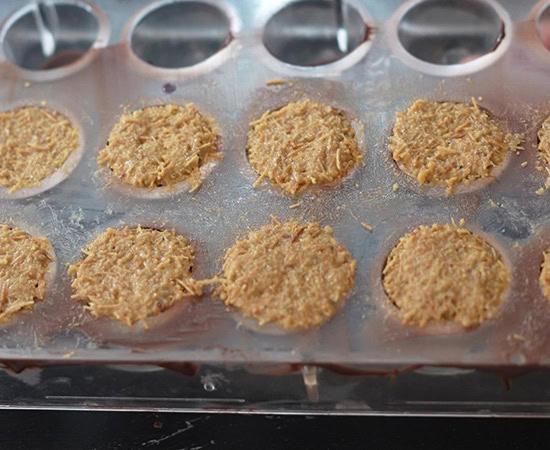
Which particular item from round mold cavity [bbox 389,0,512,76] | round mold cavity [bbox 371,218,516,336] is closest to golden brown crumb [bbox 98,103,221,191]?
round mold cavity [bbox 371,218,516,336]

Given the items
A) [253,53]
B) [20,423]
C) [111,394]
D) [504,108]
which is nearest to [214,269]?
[111,394]

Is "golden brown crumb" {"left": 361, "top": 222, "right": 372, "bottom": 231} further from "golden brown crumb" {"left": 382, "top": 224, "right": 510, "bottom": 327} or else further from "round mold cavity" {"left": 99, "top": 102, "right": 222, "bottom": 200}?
"round mold cavity" {"left": 99, "top": 102, "right": 222, "bottom": 200}

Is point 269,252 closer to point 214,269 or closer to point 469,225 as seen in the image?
point 214,269

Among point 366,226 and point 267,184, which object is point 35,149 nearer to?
point 267,184

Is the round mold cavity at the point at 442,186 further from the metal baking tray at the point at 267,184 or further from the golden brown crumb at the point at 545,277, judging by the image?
the golden brown crumb at the point at 545,277

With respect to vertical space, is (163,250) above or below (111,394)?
above

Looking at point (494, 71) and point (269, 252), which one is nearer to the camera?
point (269, 252)
